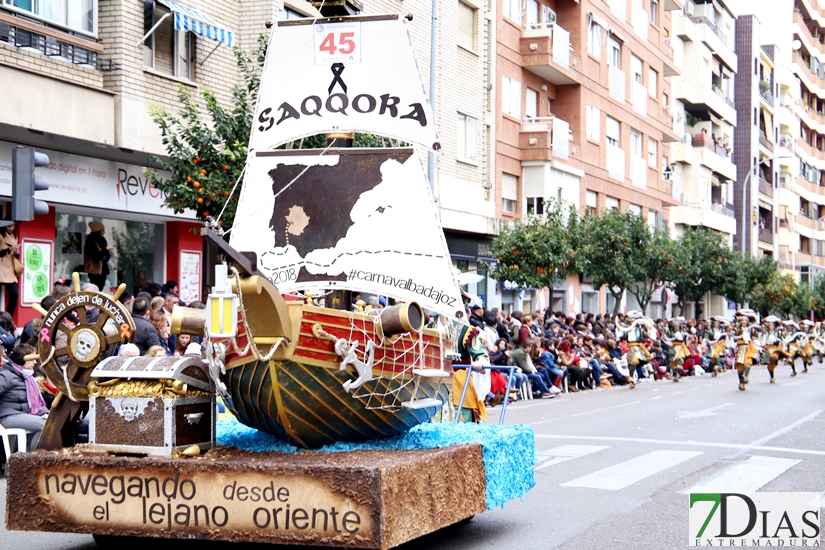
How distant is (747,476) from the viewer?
11.9 meters

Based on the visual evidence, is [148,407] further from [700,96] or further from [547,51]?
[700,96]

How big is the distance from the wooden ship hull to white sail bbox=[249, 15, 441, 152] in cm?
298

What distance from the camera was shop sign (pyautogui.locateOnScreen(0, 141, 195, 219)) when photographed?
1841cm

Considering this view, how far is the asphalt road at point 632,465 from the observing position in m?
8.70

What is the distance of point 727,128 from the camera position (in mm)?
65375

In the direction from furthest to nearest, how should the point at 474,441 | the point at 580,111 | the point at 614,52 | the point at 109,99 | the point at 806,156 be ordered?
1. the point at 806,156
2. the point at 614,52
3. the point at 580,111
4. the point at 109,99
5. the point at 474,441

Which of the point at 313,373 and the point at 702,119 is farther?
the point at 702,119

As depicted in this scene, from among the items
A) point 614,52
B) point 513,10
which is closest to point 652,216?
point 614,52

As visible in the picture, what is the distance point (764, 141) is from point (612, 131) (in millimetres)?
33965

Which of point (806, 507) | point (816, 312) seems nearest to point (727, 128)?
point (816, 312)

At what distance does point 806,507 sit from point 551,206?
24.5 meters

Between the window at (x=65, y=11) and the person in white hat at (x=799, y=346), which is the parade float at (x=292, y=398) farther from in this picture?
the person in white hat at (x=799, y=346)

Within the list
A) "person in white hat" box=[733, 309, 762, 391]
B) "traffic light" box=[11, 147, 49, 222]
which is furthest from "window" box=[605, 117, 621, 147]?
"traffic light" box=[11, 147, 49, 222]

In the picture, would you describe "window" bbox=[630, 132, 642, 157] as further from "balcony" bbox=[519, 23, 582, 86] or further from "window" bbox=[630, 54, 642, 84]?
"balcony" bbox=[519, 23, 582, 86]
